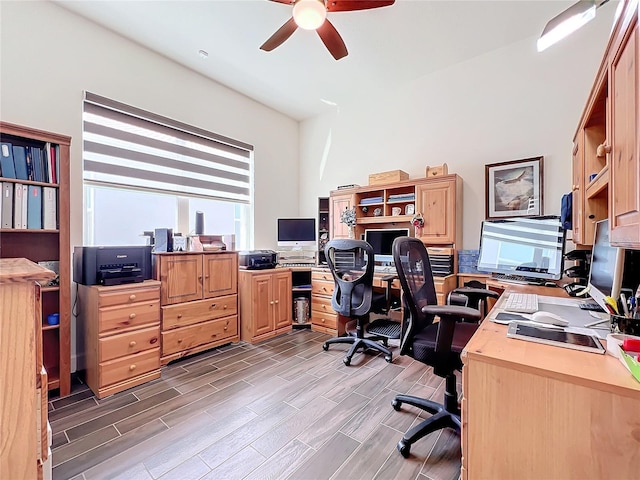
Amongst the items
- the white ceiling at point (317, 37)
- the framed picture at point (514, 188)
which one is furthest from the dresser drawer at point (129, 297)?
the framed picture at point (514, 188)

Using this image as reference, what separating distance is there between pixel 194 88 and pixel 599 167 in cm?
365

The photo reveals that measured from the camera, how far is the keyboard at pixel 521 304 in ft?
4.77

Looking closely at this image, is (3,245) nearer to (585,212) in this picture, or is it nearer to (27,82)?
(27,82)

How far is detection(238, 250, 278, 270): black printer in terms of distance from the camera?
3.38 meters

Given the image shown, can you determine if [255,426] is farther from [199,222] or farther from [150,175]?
[150,175]

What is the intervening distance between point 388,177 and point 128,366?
3090 millimetres

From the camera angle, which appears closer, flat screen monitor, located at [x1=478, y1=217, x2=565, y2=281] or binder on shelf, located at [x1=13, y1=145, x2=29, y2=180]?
binder on shelf, located at [x1=13, y1=145, x2=29, y2=180]

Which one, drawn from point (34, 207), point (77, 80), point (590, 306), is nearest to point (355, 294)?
point (590, 306)

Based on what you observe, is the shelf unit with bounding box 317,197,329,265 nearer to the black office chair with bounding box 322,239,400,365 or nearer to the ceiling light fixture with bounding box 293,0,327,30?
the black office chair with bounding box 322,239,400,365

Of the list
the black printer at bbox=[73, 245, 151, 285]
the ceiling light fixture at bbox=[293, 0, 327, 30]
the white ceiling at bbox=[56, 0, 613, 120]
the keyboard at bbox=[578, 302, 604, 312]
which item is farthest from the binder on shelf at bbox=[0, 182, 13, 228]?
the keyboard at bbox=[578, 302, 604, 312]

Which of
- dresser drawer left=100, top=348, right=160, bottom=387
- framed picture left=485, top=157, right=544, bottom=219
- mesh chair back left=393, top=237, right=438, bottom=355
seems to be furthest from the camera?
framed picture left=485, top=157, right=544, bottom=219

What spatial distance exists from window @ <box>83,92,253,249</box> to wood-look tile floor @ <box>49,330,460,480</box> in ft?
4.79

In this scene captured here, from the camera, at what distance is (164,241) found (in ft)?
8.80

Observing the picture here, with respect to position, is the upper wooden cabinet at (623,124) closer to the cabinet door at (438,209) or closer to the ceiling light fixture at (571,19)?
the ceiling light fixture at (571,19)
